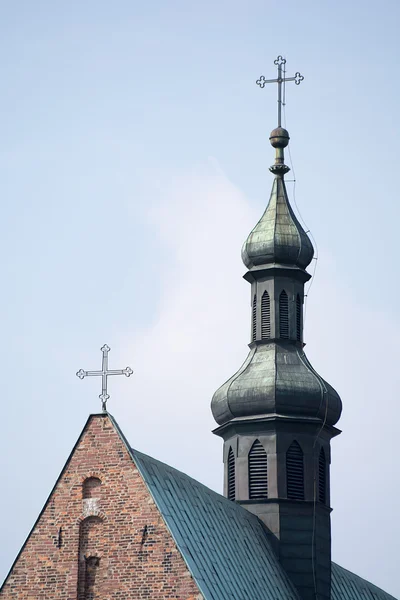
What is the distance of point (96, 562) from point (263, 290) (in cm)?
1287

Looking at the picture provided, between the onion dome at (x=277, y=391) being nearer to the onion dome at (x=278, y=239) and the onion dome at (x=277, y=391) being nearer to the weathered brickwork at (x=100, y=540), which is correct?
the onion dome at (x=278, y=239)

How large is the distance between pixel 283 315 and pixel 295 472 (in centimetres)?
480

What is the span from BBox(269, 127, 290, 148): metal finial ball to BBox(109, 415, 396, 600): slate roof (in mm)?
12141

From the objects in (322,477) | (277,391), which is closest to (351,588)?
(322,477)

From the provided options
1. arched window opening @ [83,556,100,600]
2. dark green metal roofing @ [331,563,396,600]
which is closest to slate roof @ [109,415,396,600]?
arched window opening @ [83,556,100,600]

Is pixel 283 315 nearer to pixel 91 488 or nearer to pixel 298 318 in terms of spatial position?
pixel 298 318

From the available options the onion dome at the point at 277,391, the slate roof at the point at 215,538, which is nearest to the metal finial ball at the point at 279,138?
the onion dome at the point at 277,391

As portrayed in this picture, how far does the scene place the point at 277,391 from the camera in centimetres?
4566

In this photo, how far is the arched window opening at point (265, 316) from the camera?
156 ft

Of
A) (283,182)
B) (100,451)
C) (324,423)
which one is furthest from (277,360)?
(100,451)

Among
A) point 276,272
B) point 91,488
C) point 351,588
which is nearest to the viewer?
point 91,488

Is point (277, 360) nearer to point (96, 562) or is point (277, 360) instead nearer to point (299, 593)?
point (299, 593)

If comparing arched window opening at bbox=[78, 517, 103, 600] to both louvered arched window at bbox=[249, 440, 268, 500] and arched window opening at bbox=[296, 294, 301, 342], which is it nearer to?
louvered arched window at bbox=[249, 440, 268, 500]

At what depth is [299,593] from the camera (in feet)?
145
